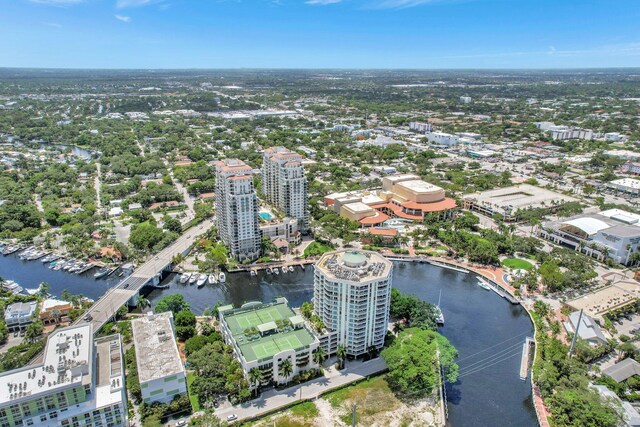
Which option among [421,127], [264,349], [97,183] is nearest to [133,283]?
[264,349]

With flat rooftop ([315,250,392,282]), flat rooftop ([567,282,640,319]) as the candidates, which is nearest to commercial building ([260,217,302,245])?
flat rooftop ([315,250,392,282])

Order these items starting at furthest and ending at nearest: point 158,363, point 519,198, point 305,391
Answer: point 519,198, point 305,391, point 158,363

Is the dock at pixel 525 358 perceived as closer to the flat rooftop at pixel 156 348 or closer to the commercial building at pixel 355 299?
the commercial building at pixel 355 299

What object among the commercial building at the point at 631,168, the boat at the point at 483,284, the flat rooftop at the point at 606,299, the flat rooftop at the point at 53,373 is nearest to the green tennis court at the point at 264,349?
the flat rooftop at the point at 53,373

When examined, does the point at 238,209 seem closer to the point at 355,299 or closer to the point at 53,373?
the point at 355,299

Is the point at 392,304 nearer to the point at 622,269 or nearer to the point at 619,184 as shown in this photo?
the point at 622,269

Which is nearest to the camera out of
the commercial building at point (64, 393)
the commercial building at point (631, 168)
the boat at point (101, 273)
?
the commercial building at point (64, 393)

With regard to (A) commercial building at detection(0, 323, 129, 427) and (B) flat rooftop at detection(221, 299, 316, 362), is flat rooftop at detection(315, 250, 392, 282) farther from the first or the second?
(A) commercial building at detection(0, 323, 129, 427)
